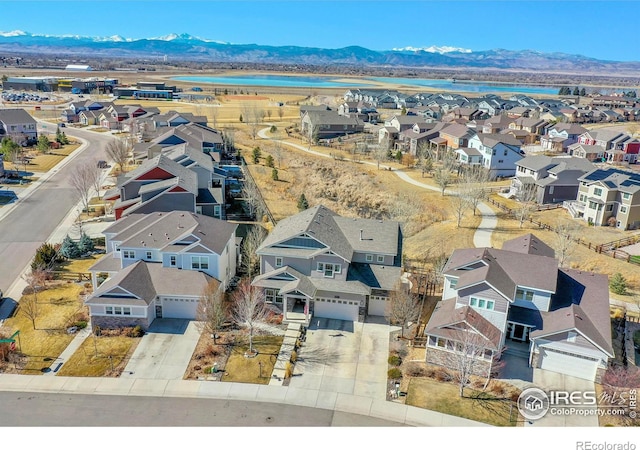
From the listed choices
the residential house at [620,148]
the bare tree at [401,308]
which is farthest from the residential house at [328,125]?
the bare tree at [401,308]

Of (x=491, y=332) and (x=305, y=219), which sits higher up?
(x=305, y=219)

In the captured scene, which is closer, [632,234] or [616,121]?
[632,234]

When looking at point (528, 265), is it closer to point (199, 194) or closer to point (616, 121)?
point (199, 194)

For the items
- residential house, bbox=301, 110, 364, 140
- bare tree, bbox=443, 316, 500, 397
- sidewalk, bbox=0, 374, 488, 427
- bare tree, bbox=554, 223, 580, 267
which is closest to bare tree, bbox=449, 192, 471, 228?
bare tree, bbox=554, 223, 580, 267

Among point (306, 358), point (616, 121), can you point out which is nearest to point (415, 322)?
point (306, 358)

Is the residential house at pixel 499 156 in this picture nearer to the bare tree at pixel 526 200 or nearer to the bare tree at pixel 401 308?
the bare tree at pixel 526 200

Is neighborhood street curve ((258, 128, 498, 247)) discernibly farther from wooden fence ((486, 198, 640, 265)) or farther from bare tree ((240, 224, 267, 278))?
bare tree ((240, 224, 267, 278))
